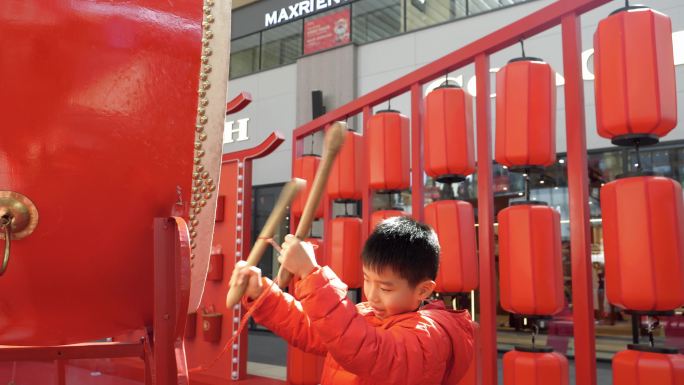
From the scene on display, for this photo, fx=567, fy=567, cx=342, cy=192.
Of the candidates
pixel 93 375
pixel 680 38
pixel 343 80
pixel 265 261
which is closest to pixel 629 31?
pixel 680 38

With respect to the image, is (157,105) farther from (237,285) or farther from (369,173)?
(369,173)

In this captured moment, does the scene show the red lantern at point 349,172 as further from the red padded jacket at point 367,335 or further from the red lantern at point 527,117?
the red padded jacket at point 367,335

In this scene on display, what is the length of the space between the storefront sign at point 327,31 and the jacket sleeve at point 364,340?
490 cm

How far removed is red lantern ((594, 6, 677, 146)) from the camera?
1.52 metres

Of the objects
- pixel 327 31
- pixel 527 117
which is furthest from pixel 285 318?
pixel 327 31

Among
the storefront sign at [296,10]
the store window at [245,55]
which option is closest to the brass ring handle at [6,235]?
the storefront sign at [296,10]

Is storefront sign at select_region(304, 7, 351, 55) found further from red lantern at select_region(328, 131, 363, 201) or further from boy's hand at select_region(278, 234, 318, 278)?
boy's hand at select_region(278, 234, 318, 278)

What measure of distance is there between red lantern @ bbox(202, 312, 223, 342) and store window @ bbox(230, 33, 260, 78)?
3671 mm

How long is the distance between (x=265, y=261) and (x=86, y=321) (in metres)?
5.62

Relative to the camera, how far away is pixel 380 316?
42.4 inches

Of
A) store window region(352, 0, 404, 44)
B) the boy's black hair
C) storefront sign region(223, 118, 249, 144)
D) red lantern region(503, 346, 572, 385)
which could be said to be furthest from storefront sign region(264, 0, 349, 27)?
the boy's black hair

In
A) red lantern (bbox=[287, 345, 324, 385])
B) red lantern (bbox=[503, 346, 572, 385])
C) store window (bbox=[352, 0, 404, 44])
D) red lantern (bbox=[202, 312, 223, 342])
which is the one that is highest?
store window (bbox=[352, 0, 404, 44])

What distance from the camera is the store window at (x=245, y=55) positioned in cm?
664

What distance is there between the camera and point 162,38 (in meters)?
0.82
